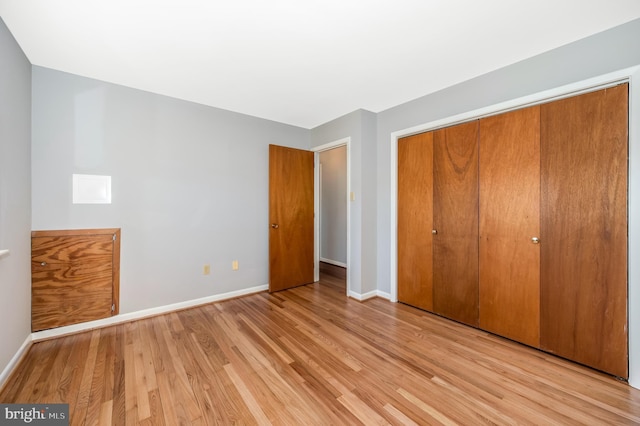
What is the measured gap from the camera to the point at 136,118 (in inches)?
108

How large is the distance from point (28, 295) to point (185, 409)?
6.00 ft

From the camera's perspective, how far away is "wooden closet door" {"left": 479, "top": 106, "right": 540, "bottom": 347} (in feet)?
7.22

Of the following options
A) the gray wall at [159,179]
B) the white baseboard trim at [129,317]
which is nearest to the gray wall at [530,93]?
the gray wall at [159,179]

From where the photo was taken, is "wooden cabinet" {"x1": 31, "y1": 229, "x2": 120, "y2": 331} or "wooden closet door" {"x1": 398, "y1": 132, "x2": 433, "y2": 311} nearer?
"wooden cabinet" {"x1": 31, "y1": 229, "x2": 120, "y2": 331}

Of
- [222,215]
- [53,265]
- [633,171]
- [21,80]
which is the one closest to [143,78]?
[21,80]

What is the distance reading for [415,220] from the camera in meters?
3.07

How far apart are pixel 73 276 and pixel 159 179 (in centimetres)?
117

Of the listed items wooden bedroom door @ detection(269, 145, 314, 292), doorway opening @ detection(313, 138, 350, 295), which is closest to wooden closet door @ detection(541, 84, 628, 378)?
wooden bedroom door @ detection(269, 145, 314, 292)

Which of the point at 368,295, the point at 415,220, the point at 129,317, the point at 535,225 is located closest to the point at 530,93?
the point at 535,225

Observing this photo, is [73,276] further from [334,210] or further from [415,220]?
[334,210]

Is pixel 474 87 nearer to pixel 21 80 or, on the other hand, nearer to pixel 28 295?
pixel 21 80

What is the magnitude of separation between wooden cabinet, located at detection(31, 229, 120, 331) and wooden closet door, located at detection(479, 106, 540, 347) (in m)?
3.59

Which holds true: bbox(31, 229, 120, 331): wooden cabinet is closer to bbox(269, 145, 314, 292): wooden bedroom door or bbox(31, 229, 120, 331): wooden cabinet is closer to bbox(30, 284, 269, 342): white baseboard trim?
bbox(30, 284, 269, 342): white baseboard trim

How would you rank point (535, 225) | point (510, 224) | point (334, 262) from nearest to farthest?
point (535, 225) < point (510, 224) < point (334, 262)
